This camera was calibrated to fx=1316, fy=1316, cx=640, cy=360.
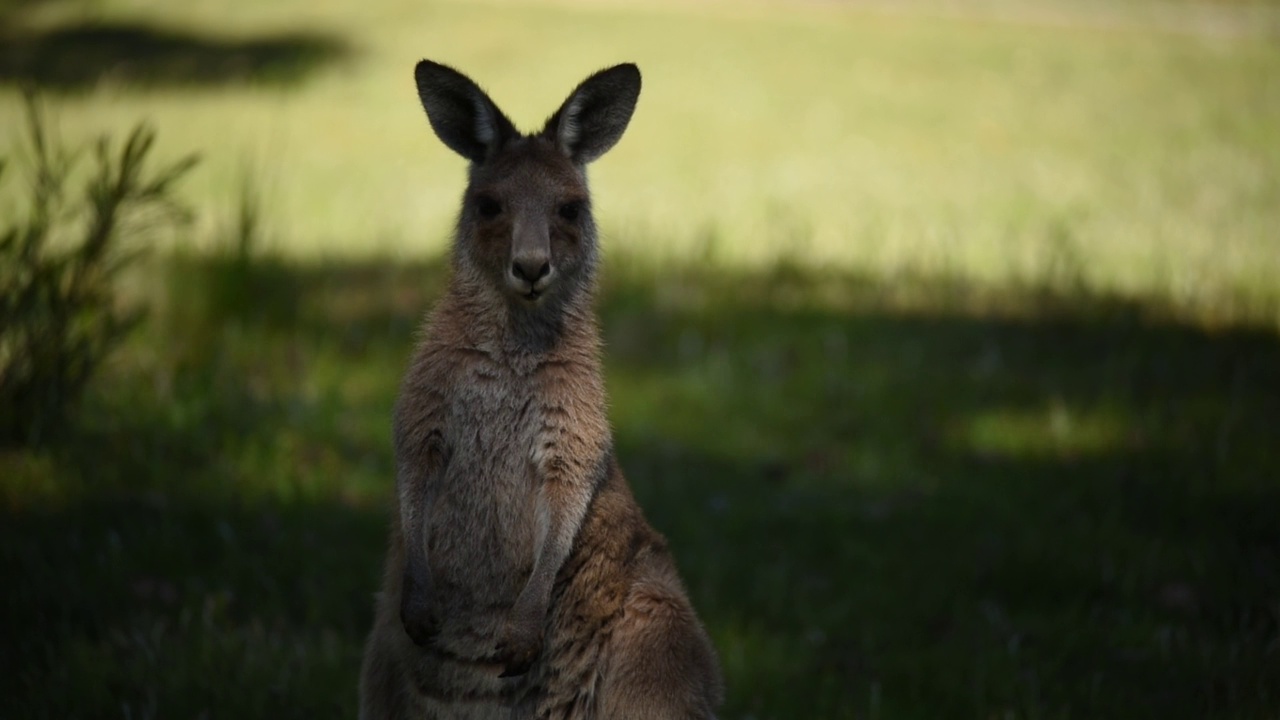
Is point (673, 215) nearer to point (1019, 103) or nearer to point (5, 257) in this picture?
point (5, 257)

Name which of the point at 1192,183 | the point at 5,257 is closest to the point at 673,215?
the point at 1192,183

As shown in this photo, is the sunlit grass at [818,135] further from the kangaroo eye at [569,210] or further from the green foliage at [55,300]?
the kangaroo eye at [569,210]

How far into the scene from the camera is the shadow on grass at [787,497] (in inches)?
151

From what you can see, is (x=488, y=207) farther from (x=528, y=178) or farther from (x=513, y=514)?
(x=513, y=514)

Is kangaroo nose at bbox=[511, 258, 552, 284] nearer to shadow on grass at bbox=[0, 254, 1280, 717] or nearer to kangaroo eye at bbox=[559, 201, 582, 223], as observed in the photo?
kangaroo eye at bbox=[559, 201, 582, 223]

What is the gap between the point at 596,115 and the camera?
3.21 metres

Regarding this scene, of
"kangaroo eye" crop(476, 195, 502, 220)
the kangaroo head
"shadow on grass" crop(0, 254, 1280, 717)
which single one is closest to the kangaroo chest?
the kangaroo head

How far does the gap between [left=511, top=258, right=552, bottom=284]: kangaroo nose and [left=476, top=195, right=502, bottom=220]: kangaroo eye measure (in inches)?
7.5

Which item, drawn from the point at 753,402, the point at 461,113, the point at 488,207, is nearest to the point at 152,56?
the point at 753,402

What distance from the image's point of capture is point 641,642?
2.96 metres

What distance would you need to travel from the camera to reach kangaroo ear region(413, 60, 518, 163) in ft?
10.1

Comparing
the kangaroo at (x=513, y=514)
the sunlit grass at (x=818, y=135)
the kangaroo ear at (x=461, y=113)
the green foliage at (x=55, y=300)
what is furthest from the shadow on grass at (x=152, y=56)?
the kangaroo at (x=513, y=514)

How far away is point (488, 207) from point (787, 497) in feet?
→ 8.75

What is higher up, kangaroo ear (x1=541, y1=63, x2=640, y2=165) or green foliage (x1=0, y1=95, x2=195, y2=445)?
kangaroo ear (x1=541, y1=63, x2=640, y2=165)
